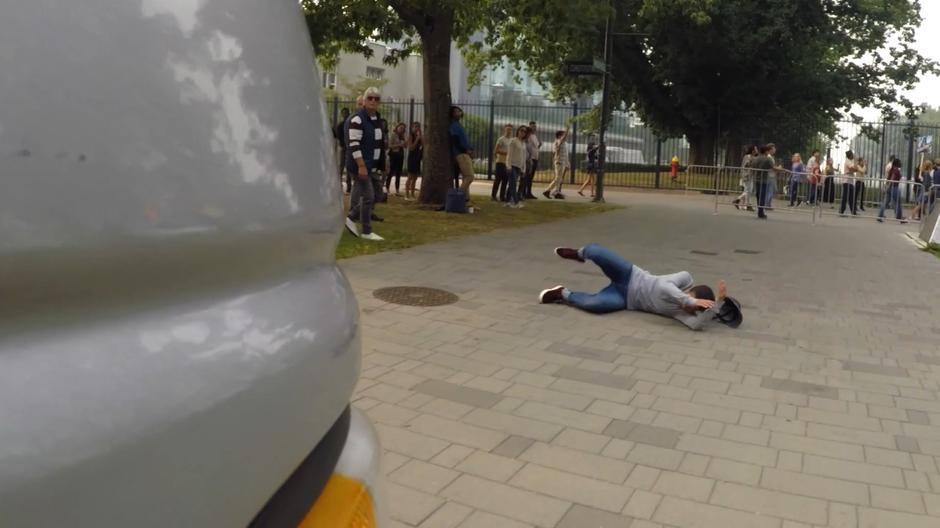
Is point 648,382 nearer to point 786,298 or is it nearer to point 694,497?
point 694,497

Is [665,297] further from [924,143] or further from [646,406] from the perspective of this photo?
[924,143]

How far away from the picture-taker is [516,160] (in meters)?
16.6

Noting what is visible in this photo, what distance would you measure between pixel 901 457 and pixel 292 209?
387 cm

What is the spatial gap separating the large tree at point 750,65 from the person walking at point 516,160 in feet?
31.1

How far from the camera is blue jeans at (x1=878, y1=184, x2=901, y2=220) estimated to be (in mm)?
19984

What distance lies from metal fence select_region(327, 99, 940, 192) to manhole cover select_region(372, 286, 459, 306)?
2159 cm

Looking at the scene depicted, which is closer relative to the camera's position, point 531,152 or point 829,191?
point 531,152

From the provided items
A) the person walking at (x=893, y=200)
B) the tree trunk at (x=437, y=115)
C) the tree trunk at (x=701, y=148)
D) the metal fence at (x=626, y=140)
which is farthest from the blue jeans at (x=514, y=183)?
the tree trunk at (x=701, y=148)

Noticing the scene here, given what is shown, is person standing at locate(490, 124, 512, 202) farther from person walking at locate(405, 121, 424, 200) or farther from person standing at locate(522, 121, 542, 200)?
person walking at locate(405, 121, 424, 200)

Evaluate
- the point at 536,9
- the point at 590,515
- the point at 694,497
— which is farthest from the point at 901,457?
the point at 536,9

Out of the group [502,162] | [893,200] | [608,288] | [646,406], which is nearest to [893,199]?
[893,200]

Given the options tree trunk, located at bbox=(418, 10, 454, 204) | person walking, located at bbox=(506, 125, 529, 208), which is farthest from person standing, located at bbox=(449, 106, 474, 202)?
person walking, located at bbox=(506, 125, 529, 208)

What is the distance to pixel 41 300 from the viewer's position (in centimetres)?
85

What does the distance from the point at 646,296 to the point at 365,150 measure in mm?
4361
